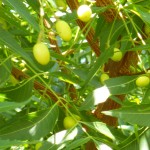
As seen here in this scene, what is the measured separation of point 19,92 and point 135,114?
29 cm

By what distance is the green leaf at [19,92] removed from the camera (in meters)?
1.13

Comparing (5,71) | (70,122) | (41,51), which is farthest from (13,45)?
(70,122)

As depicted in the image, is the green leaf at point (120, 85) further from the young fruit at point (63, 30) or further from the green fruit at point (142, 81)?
the young fruit at point (63, 30)

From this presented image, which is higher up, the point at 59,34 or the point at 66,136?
the point at 59,34

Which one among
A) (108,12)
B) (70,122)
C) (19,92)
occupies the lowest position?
(70,122)

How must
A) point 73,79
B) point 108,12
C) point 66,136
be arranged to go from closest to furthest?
point 66,136
point 73,79
point 108,12

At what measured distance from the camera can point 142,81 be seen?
112 centimetres

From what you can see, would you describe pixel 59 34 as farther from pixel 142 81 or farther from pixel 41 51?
pixel 142 81

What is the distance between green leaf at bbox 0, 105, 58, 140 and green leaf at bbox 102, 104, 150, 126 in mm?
161

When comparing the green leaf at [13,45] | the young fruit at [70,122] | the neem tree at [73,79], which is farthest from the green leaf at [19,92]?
the green leaf at [13,45]

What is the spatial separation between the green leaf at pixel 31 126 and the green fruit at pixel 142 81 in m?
0.20

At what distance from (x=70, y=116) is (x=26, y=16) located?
34 centimetres

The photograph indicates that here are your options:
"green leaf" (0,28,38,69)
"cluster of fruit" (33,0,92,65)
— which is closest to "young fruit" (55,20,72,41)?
"cluster of fruit" (33,0,92,65)

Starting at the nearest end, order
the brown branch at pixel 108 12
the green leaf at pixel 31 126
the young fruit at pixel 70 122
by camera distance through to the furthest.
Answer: the green leaf at pixel 31 126 → the young fruit at pixel 70 122 → the brown branch at pixel 108 12
